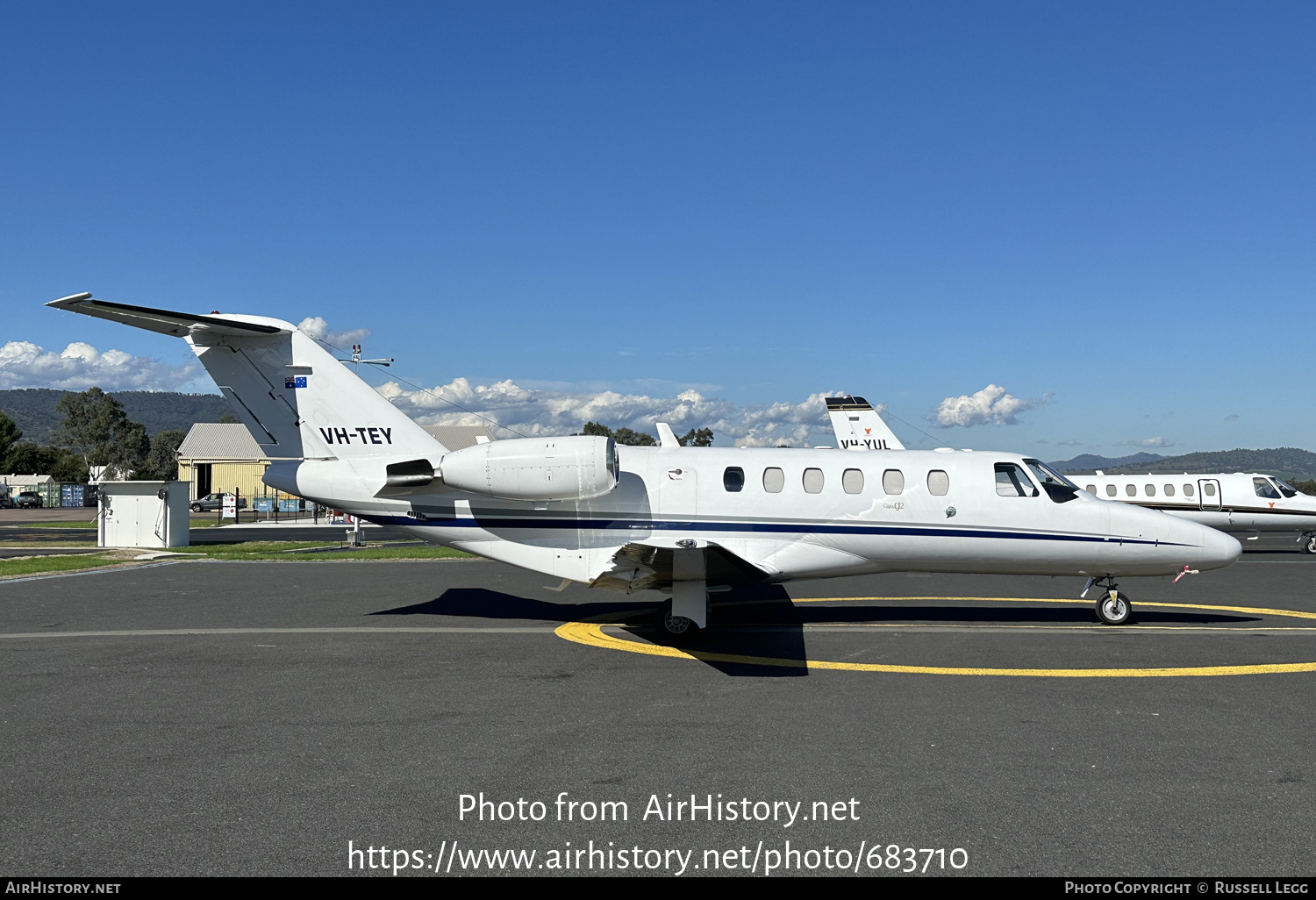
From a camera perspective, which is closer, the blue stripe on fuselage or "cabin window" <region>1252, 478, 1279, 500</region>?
the blue stripe on fuselage

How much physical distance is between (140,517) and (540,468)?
74.4 ft

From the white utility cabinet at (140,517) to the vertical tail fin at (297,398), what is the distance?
17818mm

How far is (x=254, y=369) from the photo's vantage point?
40.7 ft

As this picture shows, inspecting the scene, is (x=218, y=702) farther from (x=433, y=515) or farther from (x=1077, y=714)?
(x=1077, y=714)

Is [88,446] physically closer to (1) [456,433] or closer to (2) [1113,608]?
(1) [456,433]

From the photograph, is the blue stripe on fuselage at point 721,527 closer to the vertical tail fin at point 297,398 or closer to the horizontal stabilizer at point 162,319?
the vertical tail fin at point 297,398

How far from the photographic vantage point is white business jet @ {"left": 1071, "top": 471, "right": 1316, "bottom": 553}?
90.3 ft

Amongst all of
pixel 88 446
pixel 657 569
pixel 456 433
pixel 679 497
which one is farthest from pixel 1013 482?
pixel 88 446

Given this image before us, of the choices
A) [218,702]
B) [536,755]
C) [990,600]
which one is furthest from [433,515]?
[990,600]

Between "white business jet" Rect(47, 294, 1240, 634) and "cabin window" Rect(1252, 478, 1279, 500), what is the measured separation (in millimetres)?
19421

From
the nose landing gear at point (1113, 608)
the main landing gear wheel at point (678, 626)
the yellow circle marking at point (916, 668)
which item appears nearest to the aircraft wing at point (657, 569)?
the main landing gear wheel at point (678, 626)

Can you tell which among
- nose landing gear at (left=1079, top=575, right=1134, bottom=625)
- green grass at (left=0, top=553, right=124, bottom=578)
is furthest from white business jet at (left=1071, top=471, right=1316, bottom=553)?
green grass at (left=0, top=553, right=124, bottom=578)

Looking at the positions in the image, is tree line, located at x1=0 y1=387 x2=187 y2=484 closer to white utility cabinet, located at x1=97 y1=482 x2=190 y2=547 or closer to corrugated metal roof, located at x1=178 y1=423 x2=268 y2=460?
corrugated metal roof, located at x1=178 y1=423 x2=268 y2=460
